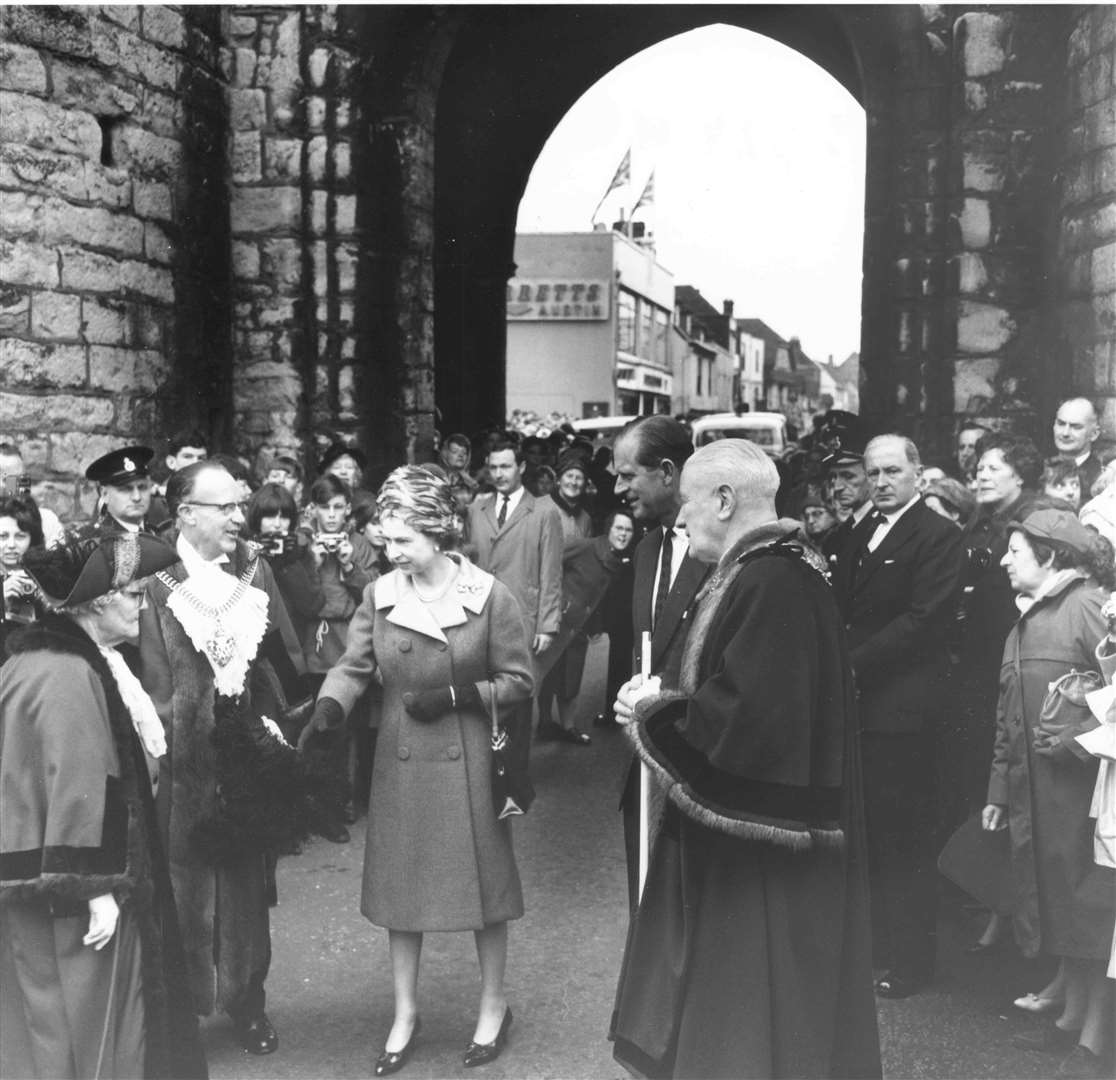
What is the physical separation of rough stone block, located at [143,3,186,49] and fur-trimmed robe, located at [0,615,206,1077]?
17.6ft

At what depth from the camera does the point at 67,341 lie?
6836mm

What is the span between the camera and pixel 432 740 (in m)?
3.97

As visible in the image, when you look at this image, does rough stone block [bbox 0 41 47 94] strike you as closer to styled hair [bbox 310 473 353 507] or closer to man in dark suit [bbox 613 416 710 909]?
styled hair [bbox 310 473 353 507]

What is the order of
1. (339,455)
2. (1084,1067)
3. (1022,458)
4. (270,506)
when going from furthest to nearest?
(339,455) → (270,506) → (1022,458) → (1084,1067)

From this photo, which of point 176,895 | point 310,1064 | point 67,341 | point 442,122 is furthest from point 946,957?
point 442,122

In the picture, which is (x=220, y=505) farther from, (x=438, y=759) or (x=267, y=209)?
(x=267, y=209)

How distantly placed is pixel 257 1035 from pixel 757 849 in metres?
1.98

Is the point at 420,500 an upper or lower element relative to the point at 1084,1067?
upper

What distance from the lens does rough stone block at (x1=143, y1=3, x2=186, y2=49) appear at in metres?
7.40

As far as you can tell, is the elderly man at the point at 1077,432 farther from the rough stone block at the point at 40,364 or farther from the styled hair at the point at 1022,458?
the rough stone block at the point at 40,364

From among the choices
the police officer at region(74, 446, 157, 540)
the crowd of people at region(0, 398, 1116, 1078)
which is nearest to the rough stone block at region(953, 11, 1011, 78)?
the crowd of people at region(0, 398, 1116, 1078)

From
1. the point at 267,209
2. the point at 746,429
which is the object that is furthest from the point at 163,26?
the point at 746,429

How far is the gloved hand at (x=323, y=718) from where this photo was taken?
3887 mm

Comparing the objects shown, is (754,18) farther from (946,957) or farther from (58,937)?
(58,937)
